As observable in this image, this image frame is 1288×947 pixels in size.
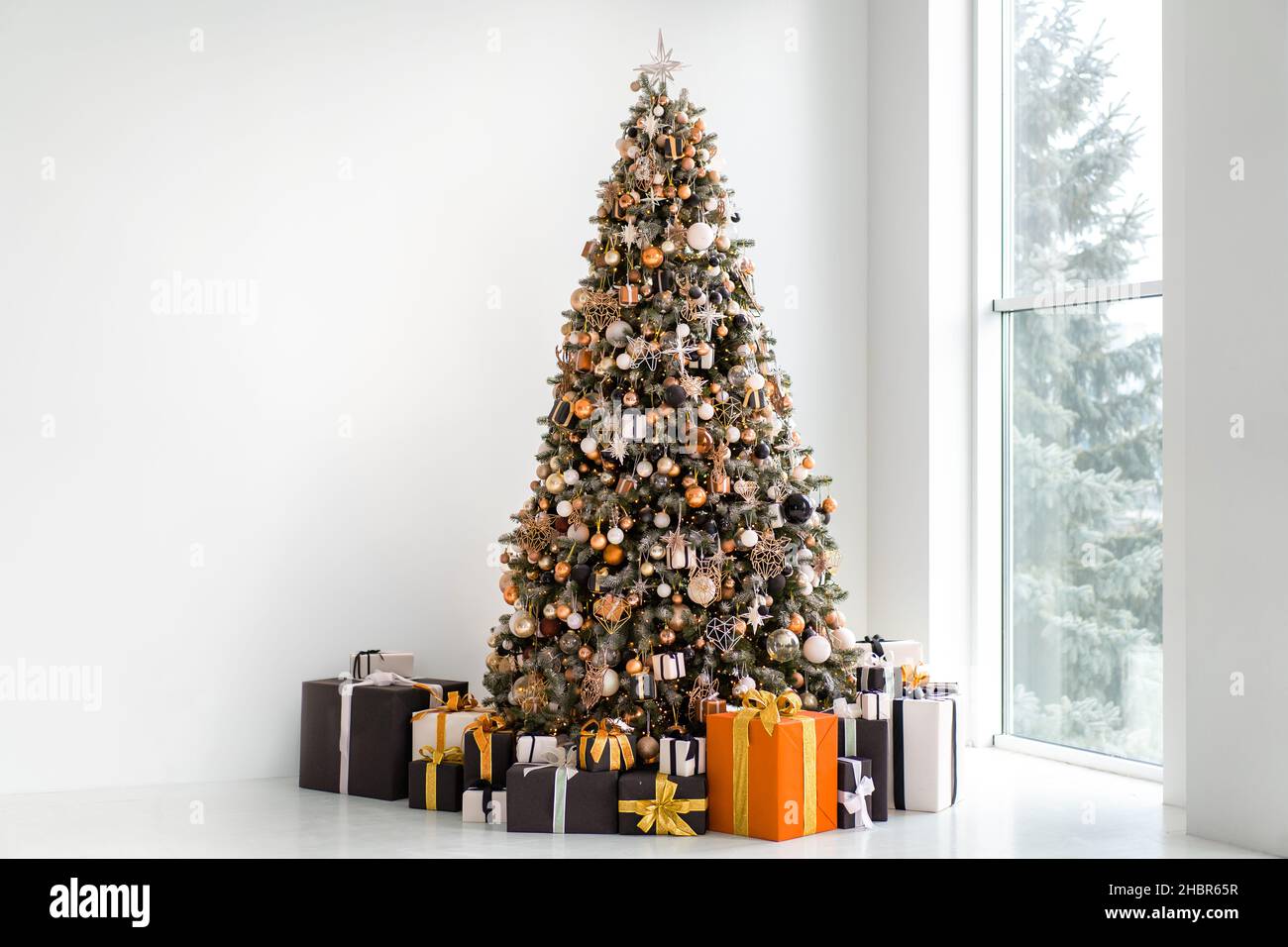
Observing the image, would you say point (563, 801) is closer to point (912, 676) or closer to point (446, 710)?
point (446, 710)

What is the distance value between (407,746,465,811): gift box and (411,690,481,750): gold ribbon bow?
0.08 meters

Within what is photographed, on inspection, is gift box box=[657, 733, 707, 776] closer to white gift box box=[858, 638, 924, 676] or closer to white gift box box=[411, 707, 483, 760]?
white gift box box=[411, 707, 483, 760]

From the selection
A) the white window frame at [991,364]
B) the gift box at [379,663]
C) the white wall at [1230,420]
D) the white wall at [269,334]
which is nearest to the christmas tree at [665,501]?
the gift box at [379,663]

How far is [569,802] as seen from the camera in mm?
3754

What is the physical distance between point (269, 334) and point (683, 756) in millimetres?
2273

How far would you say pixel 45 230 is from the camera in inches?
172

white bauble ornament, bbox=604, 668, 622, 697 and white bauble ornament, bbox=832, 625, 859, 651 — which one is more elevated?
white bauble ornament, bbox=832, 625, 859, 651

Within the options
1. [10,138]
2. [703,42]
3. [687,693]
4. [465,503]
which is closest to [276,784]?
[465,503]

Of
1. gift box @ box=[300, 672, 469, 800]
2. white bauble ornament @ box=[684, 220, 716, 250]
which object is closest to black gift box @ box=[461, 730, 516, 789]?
gift box @ box=[300, 672, 469, 800]

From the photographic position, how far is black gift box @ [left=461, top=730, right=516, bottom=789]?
3.99 m

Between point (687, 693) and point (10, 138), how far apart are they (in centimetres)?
301

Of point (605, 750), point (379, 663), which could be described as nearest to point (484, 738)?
point (605, 750)

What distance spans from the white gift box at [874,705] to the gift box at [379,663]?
5.70 ft
